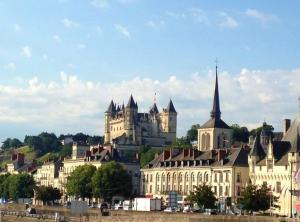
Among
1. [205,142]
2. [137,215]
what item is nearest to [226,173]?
[137,215]

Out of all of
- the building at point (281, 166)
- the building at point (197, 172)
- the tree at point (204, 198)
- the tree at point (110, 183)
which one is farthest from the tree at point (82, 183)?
the tree at point (204, 198)

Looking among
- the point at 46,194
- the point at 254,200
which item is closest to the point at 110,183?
the point at 46,194

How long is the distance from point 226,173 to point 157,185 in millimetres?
19808

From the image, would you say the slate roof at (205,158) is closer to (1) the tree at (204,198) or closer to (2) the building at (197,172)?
(2) the building at (197,172)

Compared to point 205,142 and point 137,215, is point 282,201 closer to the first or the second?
point 137,215

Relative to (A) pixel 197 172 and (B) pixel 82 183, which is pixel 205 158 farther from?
(B) pixel 82 183

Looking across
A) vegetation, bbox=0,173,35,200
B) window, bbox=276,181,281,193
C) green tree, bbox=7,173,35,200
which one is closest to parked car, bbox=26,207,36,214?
window, bbox=276,181,281,193

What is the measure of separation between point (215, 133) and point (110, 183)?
121 feet

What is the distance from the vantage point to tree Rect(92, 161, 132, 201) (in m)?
126

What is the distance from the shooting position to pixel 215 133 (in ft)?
516

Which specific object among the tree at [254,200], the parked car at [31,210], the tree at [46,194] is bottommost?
the parked car at [31,210]

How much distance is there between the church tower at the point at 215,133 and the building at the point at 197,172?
82.3 feet

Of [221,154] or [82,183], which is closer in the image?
[221,154]

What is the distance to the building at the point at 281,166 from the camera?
94.9 m
